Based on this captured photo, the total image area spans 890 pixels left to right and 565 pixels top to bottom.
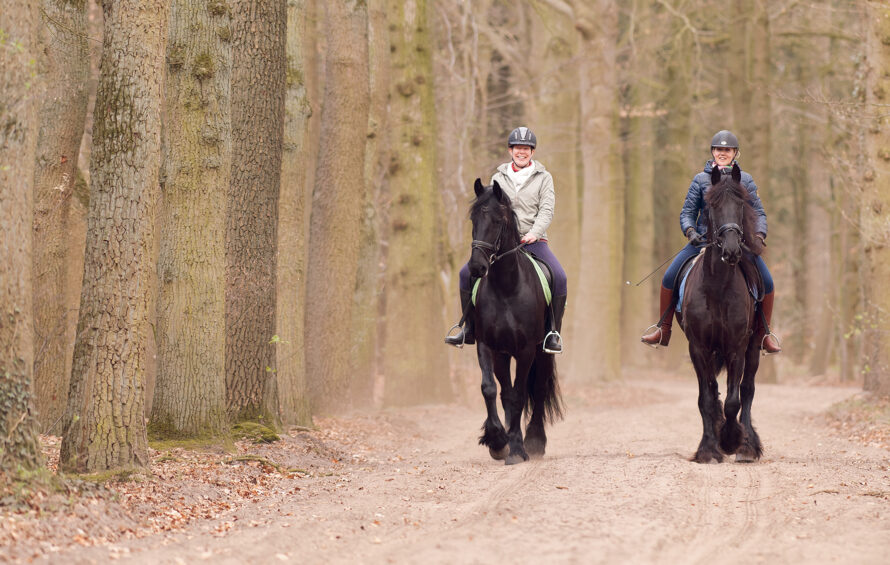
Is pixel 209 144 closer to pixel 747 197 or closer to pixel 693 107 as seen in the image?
pixel 747 197

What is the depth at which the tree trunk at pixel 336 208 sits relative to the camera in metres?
16.3

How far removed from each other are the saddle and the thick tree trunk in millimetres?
8084

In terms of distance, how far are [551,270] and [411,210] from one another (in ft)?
25.8

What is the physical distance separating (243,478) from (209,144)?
3.28 meters

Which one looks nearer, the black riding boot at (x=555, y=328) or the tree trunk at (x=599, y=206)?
the black riding boot at (x=555, y=328)

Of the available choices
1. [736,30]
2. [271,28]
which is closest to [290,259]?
[271,28]

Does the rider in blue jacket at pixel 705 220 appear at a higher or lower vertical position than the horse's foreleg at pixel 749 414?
higher

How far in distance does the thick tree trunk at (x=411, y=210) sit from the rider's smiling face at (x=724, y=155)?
8238 millimetres

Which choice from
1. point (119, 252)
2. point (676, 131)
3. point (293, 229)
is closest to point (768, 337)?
point (293, 229)

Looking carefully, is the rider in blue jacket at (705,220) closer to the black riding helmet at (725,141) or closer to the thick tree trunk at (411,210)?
the black riding helmet at (725,141)

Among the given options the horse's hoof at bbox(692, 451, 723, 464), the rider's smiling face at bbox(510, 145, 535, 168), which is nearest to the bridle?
the rider's smiling face at bbox(510, 145, 535, 168)

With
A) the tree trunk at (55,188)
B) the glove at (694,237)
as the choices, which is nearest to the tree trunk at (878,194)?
the glove at (694,237)

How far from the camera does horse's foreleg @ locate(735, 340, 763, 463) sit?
444 inches

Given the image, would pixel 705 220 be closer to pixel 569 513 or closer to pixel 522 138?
pixel 522 138
